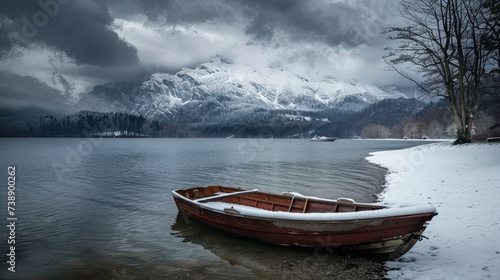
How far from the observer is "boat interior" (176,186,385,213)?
37.5ft

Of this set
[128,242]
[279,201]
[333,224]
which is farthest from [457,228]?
[128,242]

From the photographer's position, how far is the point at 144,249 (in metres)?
11.6

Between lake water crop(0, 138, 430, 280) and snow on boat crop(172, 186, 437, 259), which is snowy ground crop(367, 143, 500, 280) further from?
lake water crop(0, 138, 430, 280)

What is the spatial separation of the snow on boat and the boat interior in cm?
3

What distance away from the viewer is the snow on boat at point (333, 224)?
879 centimetres

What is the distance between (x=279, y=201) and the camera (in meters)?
13.8

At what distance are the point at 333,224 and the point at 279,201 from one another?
15.1ft

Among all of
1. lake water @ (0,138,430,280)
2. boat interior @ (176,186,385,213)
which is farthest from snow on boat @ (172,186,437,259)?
lake water @ (0,138,430,280)

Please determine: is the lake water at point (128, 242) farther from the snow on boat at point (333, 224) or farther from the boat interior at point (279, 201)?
the boat interior at point (279, 201)

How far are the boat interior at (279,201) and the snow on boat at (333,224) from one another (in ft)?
0.11

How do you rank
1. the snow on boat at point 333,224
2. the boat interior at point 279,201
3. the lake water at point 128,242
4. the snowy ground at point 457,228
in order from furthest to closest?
the boat interior at point 279,201 → the lake water at point 128,242 → the snow on boat at point 333,224 → the snowy ground at point 457,228

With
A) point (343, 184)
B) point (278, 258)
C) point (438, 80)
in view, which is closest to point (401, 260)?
point (278, 258)

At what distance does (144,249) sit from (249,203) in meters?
5.23

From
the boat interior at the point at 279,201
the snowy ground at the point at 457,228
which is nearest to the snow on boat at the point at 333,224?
the boat interior at the point at 279,201
